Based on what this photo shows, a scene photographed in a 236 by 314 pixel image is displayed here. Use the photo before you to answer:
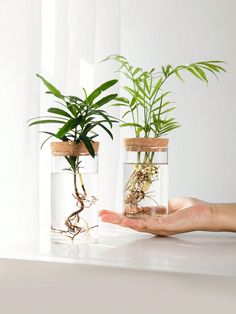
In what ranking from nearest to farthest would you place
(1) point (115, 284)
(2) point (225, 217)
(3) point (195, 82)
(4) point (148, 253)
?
(1) point (115, 284), (4) point (148, 253), (2) point (225, 217), (3) point (195, 82)

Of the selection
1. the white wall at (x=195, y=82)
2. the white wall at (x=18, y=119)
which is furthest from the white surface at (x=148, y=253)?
the white wall at (x=195, y=82)

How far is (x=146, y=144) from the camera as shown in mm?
1021

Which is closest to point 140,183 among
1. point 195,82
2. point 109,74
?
point 109,74

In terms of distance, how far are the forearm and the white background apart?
337 millimetres

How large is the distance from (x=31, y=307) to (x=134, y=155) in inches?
15.8

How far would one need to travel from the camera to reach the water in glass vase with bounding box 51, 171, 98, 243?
0.93 meters

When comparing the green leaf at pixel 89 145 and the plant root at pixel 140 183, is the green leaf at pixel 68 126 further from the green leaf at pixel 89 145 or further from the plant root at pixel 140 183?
the plant root at pixel 140 183

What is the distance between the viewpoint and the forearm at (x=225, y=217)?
1.04 meters

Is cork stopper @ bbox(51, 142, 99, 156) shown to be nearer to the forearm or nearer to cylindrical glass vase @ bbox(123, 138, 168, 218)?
cylindrical glass vase @ bbox(123, 138, 168, 218)

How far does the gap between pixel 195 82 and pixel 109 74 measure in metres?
0.31

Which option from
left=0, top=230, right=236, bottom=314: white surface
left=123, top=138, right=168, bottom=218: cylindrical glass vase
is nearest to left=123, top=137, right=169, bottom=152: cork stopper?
left=123, top=138, right=168, bottom=218: cylindrical glass vase

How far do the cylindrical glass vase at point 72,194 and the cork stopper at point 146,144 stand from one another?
104mm

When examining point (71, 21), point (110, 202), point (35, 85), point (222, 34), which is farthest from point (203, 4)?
point (35, 85)

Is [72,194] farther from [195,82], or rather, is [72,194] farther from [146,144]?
[195,82]
